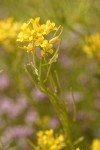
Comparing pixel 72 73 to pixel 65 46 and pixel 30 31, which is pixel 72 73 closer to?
pixel 65 46

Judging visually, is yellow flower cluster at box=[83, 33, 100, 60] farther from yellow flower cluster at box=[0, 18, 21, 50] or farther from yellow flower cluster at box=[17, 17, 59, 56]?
yellow flower cluster at box=[17, 17, 59, 56]

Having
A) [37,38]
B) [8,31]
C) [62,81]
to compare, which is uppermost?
[62,81]

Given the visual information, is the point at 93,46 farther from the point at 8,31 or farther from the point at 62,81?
the point at 62,81

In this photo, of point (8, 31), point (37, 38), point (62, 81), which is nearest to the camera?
point (37, 38)

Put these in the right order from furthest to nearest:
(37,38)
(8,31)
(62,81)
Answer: (62,81) < (8,31) < (37,38)

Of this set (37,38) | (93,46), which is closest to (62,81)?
(93,46)

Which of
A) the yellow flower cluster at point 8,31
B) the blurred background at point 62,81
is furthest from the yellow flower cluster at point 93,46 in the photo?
the yellow flower cluster at point 8,31

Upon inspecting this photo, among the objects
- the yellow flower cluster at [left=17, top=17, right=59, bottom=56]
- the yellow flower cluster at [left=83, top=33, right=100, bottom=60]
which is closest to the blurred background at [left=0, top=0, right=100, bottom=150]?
the yellow flower cluster at [left=83, top=33, right=100, bottom=60]

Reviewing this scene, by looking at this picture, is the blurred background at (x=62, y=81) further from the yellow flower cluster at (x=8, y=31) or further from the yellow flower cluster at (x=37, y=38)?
the yellow flower cluster at (x=37, y=38)

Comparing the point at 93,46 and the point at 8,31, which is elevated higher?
the point at 8,31

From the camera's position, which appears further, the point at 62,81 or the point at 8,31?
the point at 62,81

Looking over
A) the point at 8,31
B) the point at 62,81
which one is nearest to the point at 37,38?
the point at 8,31
